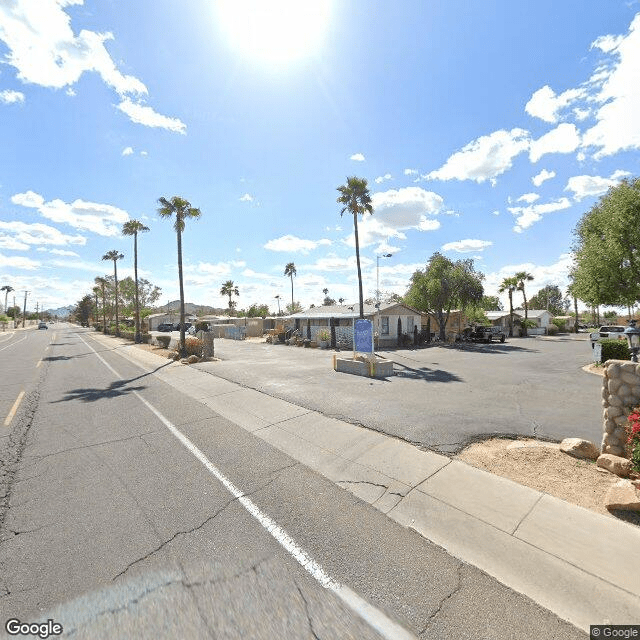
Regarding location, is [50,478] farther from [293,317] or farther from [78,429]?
[293,317]

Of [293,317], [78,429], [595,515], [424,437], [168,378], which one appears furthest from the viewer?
[293,317]

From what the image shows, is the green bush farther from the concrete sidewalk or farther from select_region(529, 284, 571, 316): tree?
select_region(529, 284, 571, 316): tree

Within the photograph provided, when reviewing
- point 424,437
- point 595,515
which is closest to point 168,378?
point 424,437

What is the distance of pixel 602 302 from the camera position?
1992cm

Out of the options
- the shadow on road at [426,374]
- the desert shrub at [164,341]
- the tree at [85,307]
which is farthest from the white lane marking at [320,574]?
the tree at [85,307]

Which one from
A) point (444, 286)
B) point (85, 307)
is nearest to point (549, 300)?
point (444, 286)

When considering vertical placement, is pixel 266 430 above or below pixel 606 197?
below

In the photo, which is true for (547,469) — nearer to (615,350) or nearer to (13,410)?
(13,410)

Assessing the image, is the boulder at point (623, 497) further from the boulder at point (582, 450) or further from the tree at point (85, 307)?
the tree at point (85, 307)

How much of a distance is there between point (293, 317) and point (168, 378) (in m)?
20.8

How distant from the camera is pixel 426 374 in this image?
15031 millimetres

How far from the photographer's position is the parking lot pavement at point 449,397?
24.2 ft

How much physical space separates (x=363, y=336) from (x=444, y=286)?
21.4m

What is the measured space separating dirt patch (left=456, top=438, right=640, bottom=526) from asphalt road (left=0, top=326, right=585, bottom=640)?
233cm
